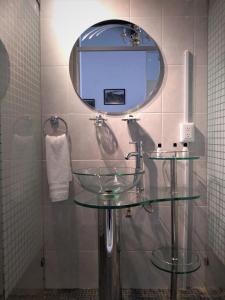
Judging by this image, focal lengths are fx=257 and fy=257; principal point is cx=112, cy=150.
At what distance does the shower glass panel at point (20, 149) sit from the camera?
Result: 1258mm

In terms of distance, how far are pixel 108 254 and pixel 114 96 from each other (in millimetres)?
970

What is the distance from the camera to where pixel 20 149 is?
4.66 ft

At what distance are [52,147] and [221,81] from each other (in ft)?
3.59

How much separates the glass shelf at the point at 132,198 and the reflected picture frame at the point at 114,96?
592mm

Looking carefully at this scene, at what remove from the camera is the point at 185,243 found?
1739 mm

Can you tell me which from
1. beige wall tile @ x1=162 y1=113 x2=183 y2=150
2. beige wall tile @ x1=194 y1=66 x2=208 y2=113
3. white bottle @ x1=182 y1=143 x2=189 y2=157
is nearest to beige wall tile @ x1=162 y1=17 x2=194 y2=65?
beige wall tile @ x1=194 y1=66 x2=208 y2=113

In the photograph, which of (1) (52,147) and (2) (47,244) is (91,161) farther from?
(2) (47,244)

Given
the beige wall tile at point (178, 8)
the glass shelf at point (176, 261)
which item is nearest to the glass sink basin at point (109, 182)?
the glass shelf at point (176, 261)

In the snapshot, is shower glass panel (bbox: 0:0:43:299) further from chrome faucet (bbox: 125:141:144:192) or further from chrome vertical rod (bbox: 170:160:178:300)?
chrome vertical rod (bbox: 170:160:178:300)

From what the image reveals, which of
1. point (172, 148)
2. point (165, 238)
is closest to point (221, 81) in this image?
point (172, 148)

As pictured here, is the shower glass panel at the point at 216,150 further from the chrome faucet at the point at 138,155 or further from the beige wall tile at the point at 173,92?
the chrome faucet at the point at 138,155

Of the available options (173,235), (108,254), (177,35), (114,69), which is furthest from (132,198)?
(177,35)

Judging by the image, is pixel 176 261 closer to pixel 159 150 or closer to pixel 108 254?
pixel 108 254

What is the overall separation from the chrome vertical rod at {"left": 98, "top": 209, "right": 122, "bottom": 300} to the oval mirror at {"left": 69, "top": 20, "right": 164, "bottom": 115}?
702 millimetres
